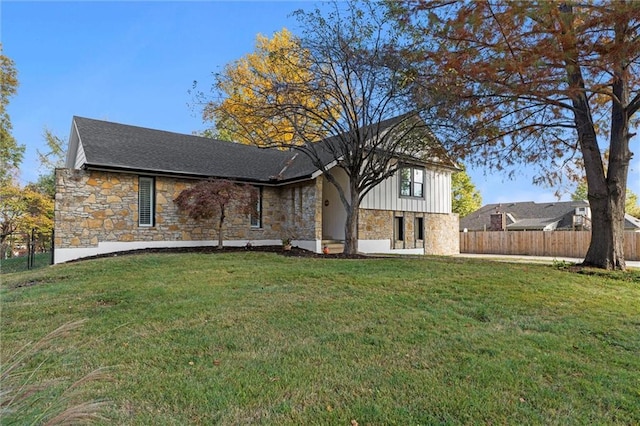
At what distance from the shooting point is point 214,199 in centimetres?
1123

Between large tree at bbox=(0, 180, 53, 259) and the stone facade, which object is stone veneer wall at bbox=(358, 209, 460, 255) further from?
large tree at bbox=(0, 180, 53, 259)

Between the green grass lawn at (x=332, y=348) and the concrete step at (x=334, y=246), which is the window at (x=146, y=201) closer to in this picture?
the green grass lawn at (x=332, y=348)

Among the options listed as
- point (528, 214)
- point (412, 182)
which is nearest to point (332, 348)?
point (412, 182)

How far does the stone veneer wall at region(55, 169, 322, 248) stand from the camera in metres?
10.8

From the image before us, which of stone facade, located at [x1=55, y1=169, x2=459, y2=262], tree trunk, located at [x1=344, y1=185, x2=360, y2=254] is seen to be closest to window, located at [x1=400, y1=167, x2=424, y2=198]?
stone facade, located at [x1=55, y1=169, x2=459, y2=262]

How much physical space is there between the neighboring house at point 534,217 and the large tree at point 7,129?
31666 millimetres

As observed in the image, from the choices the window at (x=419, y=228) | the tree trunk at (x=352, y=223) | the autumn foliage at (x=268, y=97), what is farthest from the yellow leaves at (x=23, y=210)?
→ the window at (x=419, y=228)

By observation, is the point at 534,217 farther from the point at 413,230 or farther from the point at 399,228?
the point at 399,228

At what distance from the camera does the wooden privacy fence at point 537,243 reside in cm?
1756

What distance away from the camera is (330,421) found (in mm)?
2385

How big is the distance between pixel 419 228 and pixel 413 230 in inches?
20.3

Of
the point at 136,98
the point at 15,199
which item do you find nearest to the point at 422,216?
the point at 136,98

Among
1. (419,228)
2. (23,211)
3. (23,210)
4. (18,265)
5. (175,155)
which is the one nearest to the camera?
(18,265)

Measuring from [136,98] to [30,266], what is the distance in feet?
25.8
